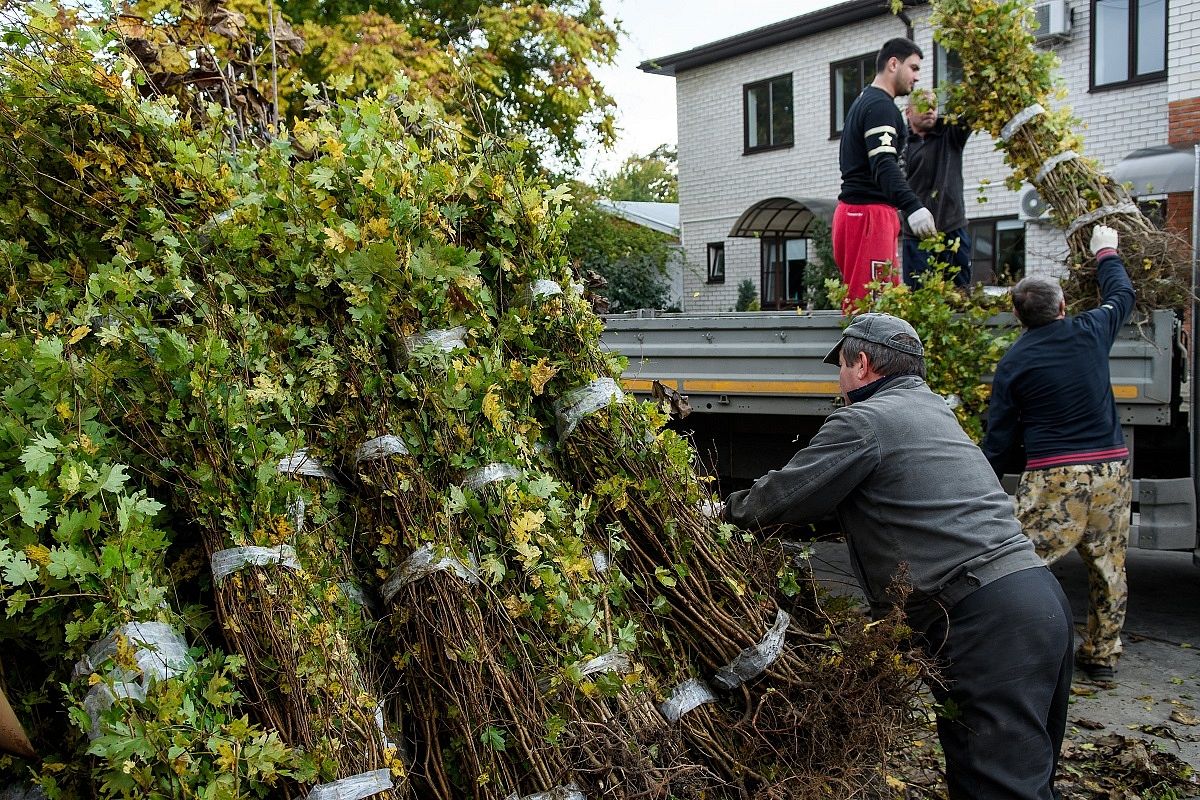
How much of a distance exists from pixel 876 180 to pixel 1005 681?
3.45m

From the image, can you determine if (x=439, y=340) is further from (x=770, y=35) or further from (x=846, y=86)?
(x=770, y=35)

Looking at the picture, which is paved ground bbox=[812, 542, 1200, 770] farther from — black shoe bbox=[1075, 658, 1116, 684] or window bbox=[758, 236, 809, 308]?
window bbox=[758, 236, 809, 308]

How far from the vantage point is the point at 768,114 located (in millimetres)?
17062

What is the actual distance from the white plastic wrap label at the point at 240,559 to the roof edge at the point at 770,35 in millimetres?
12838

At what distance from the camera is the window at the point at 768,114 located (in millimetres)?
16797

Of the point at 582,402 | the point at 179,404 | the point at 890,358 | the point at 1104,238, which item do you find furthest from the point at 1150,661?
the point at 179,404

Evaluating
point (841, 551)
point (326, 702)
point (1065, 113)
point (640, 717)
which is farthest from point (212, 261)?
point (1065, 113)

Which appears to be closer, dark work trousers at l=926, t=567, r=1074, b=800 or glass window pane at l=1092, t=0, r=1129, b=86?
dark work trousers at l=926, t=567, r=1074, b=800

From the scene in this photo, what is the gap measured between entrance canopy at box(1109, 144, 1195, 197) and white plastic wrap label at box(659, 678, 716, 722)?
670 cm

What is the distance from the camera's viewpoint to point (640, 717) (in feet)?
7.52

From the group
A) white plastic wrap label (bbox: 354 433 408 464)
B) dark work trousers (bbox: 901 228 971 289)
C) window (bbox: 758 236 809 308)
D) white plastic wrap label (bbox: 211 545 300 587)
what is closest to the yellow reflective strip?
dark work trousers (bbox: 901 228 971 289)

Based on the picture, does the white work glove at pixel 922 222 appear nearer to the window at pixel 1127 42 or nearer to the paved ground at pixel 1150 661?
the paved ground at pixel 1150 661

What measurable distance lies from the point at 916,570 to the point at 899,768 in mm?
605

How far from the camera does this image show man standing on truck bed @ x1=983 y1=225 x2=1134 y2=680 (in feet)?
14.9
